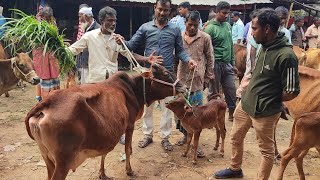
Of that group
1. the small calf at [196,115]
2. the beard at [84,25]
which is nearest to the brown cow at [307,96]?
the small calf at [196,115]

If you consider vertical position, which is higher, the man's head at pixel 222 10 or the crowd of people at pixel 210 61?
the man's head at pixel 222 10

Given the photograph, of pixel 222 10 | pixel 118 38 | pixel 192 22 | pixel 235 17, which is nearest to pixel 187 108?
pixel 192 22

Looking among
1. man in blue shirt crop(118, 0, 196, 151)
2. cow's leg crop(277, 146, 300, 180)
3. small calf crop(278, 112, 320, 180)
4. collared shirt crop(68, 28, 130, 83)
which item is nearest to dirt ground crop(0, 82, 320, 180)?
cow's leg crop(277, 146, 300, 180)

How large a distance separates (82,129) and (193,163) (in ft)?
8.16

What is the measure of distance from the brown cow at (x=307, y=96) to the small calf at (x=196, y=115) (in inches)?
45.1

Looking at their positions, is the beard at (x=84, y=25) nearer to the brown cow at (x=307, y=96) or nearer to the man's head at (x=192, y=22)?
the man's head at (x=192, y=22)

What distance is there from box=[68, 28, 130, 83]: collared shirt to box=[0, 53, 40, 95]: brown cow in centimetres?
151

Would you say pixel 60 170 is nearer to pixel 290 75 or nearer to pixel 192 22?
pixel 290 75

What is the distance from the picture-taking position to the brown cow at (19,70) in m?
6.10

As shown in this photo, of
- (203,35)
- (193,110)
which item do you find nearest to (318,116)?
(193,110)

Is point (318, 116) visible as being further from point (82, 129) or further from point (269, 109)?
point (82, 129)

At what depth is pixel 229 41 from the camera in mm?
6539

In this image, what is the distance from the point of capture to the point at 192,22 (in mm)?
5414

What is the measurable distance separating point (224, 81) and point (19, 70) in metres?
3.89
